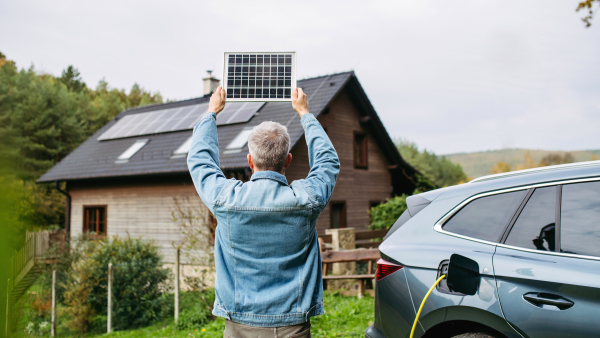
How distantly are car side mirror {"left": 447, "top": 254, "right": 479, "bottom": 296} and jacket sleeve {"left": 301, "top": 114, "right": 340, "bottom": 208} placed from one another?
82 cm

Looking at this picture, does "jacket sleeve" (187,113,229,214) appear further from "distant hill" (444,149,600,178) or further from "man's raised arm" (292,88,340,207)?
"distant hill" (444,149,600,178)

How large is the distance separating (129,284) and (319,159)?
895 centimetres

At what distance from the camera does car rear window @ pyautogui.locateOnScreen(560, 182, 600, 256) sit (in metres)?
2.48

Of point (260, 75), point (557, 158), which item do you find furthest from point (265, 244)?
point (557, 158)

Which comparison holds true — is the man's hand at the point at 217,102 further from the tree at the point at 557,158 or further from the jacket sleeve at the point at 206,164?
the tree at the point at 557,158

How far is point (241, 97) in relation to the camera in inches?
109

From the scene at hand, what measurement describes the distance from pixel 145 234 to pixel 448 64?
51.6 metres

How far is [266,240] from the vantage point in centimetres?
211

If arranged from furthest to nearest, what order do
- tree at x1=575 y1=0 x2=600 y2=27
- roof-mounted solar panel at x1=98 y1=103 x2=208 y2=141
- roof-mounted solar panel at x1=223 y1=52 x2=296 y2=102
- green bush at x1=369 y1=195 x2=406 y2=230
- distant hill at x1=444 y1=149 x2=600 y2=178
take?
distant hill at x1=444 y1=149 x2=600 y2=178 < roof-mounted solar panel at x1=98 y1=103 x2=208 y2=141 < green bush at x1=369 y1=195 x2=406 y2=230 < tree at x1=575 y1=0 x2=600 y2=27 < roof-mounted solar panel at x1=223 y1=52 x2=296 y2=102

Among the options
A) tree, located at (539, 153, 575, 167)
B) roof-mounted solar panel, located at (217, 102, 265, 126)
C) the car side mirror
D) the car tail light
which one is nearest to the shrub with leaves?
roof-mounted solar panel, located at (217, 102, 265, 126)

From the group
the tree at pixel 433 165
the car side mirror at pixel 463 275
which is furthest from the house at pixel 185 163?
the tree at pixel 433 165

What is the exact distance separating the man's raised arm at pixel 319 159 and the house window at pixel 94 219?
57.6 feet

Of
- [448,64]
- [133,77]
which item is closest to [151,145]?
[448,64]

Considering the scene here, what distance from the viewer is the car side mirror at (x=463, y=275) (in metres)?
2.52
